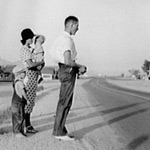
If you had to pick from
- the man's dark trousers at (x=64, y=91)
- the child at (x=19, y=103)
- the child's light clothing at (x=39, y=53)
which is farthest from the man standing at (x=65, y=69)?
the child at (x=19, y=103)

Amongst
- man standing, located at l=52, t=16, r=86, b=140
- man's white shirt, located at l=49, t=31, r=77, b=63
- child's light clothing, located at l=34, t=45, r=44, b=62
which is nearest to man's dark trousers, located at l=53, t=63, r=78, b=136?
man standing, located at l=52, t=16, r=86, b=140

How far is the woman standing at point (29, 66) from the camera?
5.58 m

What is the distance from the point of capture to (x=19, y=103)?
5508 millimetres

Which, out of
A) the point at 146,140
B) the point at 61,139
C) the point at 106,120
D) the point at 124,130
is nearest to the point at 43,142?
the point at 61,139

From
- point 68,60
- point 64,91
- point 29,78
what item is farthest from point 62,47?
point 29,78

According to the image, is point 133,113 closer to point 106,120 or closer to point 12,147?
point 106,120

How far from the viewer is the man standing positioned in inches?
205

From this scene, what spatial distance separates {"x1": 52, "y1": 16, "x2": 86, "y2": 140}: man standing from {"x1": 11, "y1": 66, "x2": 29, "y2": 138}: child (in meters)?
0.61

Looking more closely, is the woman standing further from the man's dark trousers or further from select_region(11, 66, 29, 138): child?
the man's dark trousers

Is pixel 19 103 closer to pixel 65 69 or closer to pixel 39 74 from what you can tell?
pixel 39 74

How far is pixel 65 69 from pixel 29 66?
26.5 inches

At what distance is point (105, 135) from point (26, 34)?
2484 millimetres

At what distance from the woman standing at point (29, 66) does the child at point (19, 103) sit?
11 centimetres

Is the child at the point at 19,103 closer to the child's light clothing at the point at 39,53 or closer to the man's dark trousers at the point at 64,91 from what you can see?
the child's light clothing at the point at 39,53
